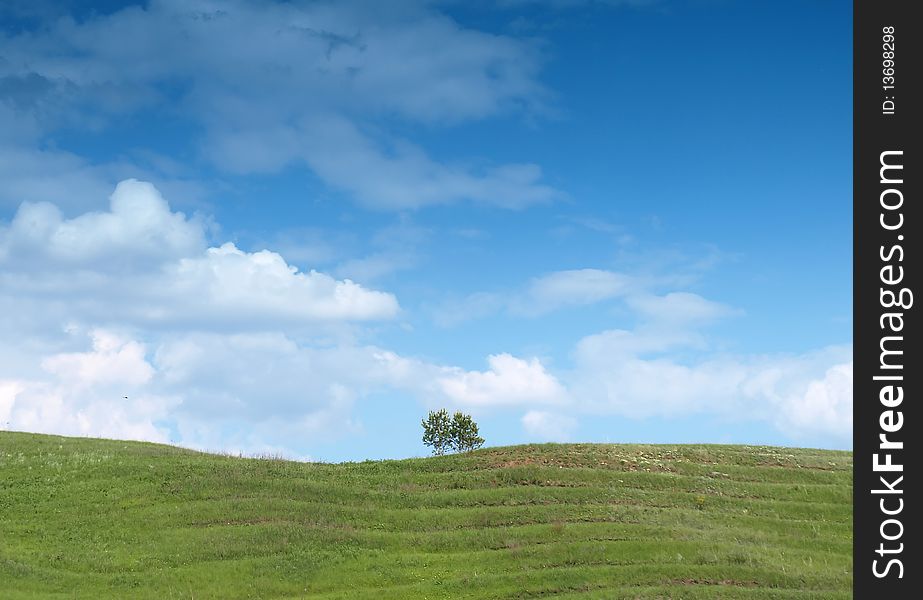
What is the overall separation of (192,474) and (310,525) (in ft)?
41.8

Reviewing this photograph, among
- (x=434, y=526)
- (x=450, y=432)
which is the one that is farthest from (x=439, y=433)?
(x=434, y=526)

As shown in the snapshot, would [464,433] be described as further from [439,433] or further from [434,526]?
[434,526]

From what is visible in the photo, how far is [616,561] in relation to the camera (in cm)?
4056

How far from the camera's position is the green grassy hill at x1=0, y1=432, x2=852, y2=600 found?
39250 mm

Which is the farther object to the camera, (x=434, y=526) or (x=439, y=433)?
(x=439, y=433)

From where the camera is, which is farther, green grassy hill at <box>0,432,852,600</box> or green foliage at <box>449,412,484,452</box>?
green foliage at <box>449,412,484,452</box>

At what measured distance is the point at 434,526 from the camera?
157ft

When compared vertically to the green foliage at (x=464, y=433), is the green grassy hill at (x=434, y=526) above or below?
below

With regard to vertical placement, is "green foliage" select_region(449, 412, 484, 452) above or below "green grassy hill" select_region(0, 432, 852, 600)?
above

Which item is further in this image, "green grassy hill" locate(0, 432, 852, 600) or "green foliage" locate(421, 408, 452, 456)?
"green foliage" locate(421, 408, 452, 456)

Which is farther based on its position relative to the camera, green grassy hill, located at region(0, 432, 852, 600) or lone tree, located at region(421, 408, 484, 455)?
lone tree, located at region(421, 408, 484, 455)

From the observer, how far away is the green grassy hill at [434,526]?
39.2 meters
